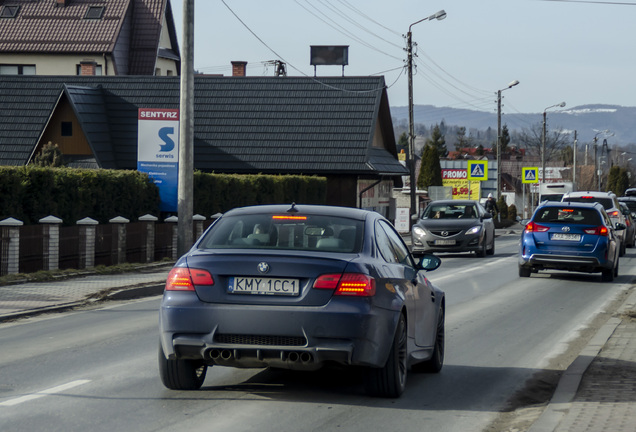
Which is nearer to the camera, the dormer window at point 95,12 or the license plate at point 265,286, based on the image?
the license plate at point 265,286

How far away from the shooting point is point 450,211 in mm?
30781

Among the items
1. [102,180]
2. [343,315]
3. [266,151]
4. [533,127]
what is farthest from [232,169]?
[533,127]

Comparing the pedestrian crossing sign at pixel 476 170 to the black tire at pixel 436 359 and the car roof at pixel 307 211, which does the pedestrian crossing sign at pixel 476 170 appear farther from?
the car roof at pixel 307 211

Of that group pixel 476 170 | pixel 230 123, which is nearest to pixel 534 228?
Result: pixel 230 123

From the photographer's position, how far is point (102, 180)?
2394 cm

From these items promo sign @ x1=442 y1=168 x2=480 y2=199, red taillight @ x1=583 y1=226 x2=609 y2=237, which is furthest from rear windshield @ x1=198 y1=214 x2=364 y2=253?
promo sign @ x1=442 y1=168 x2=480 y2=199

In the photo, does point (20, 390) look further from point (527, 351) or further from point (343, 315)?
point (527, 351)

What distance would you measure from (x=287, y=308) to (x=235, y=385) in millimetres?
1453

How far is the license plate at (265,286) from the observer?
748 centimetres

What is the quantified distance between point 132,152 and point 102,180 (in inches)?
778

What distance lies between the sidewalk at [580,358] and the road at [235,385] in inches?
17.2

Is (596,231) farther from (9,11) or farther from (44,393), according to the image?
(9,11)

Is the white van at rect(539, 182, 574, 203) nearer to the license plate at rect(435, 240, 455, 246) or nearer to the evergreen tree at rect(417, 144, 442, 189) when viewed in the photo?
the evergreen tree at rect(417, 144, 442, 189)

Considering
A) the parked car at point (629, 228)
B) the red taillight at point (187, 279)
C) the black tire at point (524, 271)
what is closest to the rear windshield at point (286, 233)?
the red taillight at point (187, 279)
